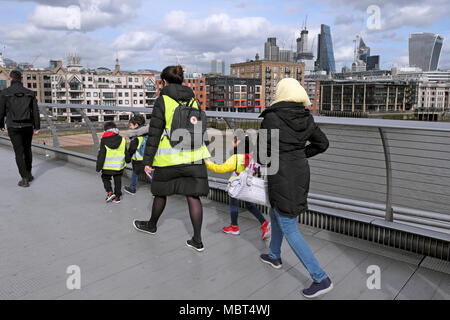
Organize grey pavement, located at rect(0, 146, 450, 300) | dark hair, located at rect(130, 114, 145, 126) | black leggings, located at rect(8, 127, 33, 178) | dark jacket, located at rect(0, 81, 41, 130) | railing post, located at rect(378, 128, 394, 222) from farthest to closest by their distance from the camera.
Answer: black leggings, located at rect(8, 127, 33, 178) < dark jacket, located at rect(0, 81, 41, 130) < dark hair, located at rect(130, 114, 145, 126) < railing post, located at rect(378, 128, 394, 222) < grey pavement, located at rect(0, 146, 450, 300)

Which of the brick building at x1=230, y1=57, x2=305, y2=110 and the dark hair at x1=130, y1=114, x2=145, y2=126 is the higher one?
the brick building at x1=230, y1=57, x2=305, y2=110

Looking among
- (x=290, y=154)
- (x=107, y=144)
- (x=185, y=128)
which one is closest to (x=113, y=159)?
(x=107, y=144)

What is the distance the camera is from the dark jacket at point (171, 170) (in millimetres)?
3193

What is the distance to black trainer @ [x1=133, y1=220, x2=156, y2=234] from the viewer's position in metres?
3.76

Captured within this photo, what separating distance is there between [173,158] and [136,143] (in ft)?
6.47

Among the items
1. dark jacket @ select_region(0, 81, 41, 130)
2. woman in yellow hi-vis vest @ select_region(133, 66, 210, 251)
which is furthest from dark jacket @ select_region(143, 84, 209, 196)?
dark jacket @ select_region(0, 81, 41, 130)

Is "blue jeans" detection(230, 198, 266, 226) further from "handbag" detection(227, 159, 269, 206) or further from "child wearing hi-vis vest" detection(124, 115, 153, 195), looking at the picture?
→ "child wearing hi-vis vest" detection(124, 115, 153, 195)

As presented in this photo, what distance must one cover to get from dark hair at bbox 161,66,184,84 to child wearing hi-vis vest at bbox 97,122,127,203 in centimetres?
177

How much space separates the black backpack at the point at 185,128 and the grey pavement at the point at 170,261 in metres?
0.90

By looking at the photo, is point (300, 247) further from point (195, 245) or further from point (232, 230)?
point (232, 230)

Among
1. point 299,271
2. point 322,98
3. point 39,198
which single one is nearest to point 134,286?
point 299,271

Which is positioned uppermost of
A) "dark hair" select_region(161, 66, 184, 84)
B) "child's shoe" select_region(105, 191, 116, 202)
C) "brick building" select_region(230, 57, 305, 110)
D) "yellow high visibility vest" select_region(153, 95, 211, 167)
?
"brick building" select_region(230, 57, 305, 110)

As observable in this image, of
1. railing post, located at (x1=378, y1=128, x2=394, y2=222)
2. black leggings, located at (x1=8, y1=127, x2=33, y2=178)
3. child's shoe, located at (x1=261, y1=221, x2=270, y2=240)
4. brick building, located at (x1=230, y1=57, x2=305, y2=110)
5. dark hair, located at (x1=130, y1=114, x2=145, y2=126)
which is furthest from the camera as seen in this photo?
brick building, located at (x1=230, y1=57, x2=305, y2=110)

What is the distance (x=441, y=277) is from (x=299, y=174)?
1310mm
